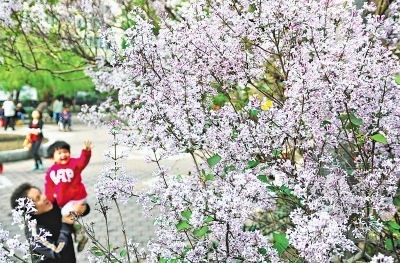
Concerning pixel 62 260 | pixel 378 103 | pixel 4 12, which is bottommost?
pixel 62 260

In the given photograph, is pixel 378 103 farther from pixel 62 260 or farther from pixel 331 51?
pixel 62 260

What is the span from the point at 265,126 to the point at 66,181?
5484 mm

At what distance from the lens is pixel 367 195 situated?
237 cm

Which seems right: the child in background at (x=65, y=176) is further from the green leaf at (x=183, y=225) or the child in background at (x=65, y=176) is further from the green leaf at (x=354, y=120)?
the green leaf at (x=354, y=120)

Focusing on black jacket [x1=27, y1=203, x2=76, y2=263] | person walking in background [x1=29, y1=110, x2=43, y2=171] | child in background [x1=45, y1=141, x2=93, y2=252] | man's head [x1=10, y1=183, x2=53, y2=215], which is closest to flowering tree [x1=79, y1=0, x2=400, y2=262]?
black jacket [x1=27, y1=203, x2=76, y2=263]

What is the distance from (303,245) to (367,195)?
0.86m

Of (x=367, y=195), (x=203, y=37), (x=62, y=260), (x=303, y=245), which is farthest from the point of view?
(x=62, y=260)

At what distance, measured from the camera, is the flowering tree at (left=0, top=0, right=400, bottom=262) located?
2172mm

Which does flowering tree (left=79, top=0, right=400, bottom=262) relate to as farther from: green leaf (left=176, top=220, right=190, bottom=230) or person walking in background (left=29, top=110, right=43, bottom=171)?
person walking in background (left=29, top=110, right=43, bottom=171)

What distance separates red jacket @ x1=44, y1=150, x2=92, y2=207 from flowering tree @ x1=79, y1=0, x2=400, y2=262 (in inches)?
180

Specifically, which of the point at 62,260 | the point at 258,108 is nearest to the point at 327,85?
the point at 258,108

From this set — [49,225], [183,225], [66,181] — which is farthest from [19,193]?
[183,225]

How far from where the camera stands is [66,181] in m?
7.36

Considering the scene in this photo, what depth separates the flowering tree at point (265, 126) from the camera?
7.12ft
